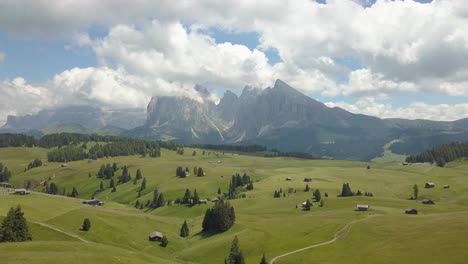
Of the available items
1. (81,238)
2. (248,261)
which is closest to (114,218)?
(81,238)

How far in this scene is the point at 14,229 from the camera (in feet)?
322

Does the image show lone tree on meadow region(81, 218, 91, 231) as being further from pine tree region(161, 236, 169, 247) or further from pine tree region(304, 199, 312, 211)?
pine tree region(304, 199, 312, 211)

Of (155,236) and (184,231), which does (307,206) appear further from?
(155,236)

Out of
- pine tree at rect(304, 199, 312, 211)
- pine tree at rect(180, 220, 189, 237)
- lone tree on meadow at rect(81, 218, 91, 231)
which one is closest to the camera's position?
lone tree on meadow at rect(81, 218, 91, 231)

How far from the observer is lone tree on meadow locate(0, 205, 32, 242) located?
314 feet

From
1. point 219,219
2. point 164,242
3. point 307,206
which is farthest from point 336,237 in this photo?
point 307,206

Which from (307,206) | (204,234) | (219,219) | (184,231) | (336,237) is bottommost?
(204,234)

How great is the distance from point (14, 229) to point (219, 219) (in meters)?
69.0

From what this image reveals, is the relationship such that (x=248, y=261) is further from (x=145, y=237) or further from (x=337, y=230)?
(x=145, y=237)

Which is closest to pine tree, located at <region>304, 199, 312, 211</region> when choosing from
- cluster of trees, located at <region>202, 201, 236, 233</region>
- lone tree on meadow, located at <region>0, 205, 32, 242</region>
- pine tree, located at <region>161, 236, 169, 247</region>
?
cluster of trees, located at <region>202, 201, 236, 233</region>

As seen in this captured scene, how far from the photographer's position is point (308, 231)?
123062 mm

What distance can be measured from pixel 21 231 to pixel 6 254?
89.9ft

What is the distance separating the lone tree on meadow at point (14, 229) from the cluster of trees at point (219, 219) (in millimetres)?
64290

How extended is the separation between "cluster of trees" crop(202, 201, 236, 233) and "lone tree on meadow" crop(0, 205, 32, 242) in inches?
→ 2531
